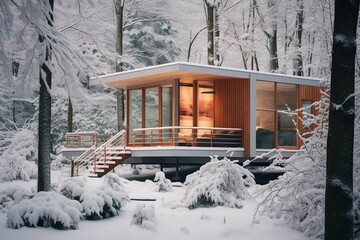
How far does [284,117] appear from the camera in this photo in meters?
20.6

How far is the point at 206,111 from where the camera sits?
1948cm

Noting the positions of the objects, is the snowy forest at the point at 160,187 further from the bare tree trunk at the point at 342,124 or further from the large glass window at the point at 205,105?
the large glass window at the point at 205,105

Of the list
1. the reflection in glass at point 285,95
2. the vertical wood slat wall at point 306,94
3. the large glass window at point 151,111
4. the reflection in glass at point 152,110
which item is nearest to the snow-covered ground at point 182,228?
the large glass window at point 151,111

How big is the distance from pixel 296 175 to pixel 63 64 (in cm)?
458

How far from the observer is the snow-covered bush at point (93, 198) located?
387 inches

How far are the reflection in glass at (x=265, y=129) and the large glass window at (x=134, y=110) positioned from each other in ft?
15.7

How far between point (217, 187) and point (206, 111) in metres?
8.27

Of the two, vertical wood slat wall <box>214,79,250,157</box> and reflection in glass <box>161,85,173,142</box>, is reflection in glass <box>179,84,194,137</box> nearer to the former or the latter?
reflection in glass <box>161,85,173,142</box>

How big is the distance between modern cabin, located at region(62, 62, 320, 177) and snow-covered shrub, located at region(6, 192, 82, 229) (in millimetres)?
8425

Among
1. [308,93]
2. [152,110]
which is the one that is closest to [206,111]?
[152,110]

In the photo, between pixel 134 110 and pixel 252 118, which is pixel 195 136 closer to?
pixel 252 118

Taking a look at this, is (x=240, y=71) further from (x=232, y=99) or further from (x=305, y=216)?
(x=305, y=216)

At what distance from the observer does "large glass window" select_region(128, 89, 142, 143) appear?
2072cm

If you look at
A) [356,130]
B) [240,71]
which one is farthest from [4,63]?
[240,71]
